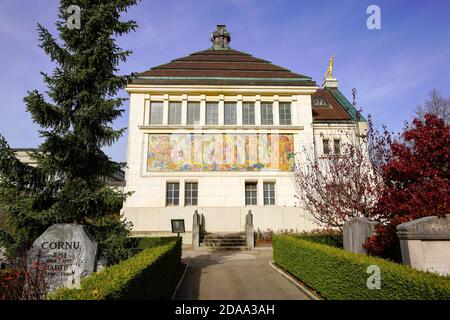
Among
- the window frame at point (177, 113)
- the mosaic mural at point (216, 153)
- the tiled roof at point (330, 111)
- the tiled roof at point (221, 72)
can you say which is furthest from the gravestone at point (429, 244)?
the tiled roof at point (330, 111)

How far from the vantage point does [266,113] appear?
80.7ft

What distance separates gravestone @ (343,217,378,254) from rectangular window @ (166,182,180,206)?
14.4 metres

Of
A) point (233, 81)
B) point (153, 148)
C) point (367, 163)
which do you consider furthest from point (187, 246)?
point (233, 81)

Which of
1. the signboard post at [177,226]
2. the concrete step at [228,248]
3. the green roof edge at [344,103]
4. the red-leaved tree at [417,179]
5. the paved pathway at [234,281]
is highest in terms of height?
the green roof edge at [344,103]

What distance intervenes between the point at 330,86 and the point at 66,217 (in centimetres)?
3350

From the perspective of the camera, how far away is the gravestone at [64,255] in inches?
290

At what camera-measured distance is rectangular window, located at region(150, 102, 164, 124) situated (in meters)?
24.0

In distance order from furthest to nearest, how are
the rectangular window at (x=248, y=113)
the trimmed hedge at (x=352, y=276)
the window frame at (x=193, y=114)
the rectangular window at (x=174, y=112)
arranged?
the rectangular window at (x=248, y=113) → the rectangular window at (x=174, y=112) → the window frame at (x=193, y=114) → the trimmed hedge at (x=352, y=276)

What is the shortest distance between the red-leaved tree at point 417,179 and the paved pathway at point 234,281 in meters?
3.28

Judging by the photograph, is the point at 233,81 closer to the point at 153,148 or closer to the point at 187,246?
the point at 153,148

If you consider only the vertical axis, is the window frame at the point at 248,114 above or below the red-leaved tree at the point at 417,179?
above

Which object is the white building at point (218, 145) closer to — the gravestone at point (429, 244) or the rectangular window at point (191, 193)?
the rectangular window at point (191, 193)

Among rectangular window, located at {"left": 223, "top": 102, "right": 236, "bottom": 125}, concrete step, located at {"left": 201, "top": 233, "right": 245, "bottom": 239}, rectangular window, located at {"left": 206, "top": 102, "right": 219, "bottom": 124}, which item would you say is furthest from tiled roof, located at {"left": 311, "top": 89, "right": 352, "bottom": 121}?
concrete step, located at {"left": 201, "top": 233, "right": 245, "bottom": 239}

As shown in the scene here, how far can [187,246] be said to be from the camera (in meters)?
19.8
